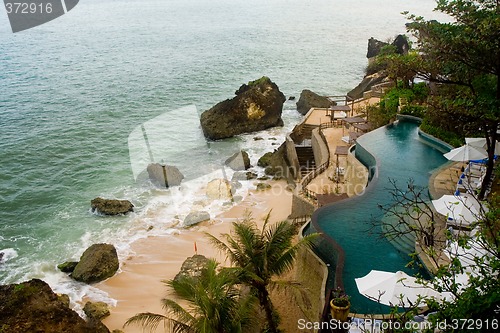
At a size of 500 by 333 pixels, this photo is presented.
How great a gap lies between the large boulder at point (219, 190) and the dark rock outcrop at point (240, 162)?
340cm

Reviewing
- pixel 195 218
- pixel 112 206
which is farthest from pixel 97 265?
pixel 112 206

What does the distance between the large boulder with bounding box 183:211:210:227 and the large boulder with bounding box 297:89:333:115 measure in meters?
23.6

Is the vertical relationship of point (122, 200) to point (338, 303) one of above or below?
below

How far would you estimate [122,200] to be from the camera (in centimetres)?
3175

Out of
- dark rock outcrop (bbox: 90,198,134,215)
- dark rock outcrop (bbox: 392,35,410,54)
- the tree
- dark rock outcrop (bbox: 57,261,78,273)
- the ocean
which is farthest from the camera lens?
dark rock outcrop (bbox: 392,35,410,54)

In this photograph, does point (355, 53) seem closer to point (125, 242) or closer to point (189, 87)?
point (189, 87)

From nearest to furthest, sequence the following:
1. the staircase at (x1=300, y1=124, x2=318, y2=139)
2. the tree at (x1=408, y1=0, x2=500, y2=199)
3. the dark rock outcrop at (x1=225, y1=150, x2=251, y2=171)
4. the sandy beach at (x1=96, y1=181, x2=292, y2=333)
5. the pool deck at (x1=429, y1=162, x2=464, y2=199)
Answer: the tree at (x1=408, y1=0, x2=500, y2=199) → the pool deck at (x1=429, y1=162, x2=464, y2=199) → the sandy beach at (x1=96, y1=181, x2=292, y2=333) → the staircase at (x1=300, y1=124, x2=318, y2=139) → the dark rock outcrop at (x1=225, y1=150, x2=251, y2=171)

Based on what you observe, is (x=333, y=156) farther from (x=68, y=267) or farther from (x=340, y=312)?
(x=68, y=267)

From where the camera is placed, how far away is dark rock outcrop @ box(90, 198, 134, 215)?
30.4 meters

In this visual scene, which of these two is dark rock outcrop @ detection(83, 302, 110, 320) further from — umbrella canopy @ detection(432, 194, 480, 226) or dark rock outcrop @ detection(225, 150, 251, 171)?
dark rock outcrop @ detection(225, 150, 251, 171)

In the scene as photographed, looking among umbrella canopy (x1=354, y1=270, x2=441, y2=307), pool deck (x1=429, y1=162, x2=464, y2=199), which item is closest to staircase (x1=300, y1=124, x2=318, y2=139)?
pool deck (x1=429, y1=162, x2=464, y2=199)

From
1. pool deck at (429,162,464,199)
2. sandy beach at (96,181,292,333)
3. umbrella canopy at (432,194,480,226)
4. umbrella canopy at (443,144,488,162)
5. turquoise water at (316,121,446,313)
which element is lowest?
sandy beach at (96,181,292,333)

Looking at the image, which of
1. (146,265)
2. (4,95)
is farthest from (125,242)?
(4,95)

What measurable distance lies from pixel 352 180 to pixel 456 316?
1607 cm
